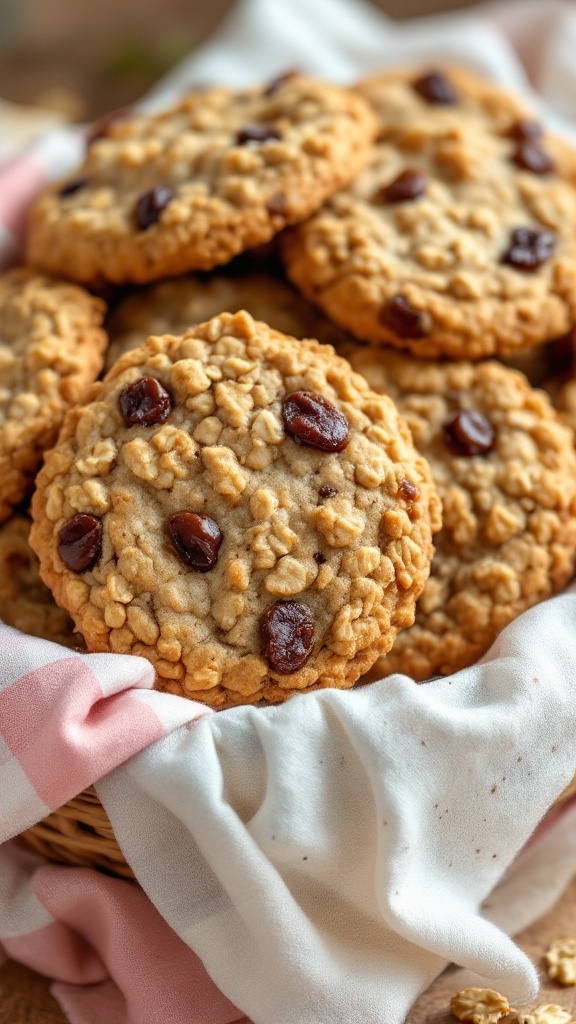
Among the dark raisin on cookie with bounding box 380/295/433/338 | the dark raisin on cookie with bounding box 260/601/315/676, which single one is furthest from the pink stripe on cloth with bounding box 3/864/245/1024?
the dark raisin on cookie with bounding box 380/295/433/338

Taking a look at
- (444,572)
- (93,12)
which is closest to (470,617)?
(444,572)

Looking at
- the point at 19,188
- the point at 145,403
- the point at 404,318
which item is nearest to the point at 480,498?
the point at 404,318

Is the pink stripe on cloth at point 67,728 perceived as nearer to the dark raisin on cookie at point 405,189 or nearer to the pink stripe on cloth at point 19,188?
the dark raisin on cookie at point 405,189

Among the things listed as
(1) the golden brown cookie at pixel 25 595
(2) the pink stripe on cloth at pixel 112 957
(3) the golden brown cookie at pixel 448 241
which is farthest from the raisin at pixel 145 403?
(2) the pink stripe on cloth at pixel 112 957

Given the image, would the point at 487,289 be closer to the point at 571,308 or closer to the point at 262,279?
the point at 571,308

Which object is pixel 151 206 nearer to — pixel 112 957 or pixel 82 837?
pixel 82 837
